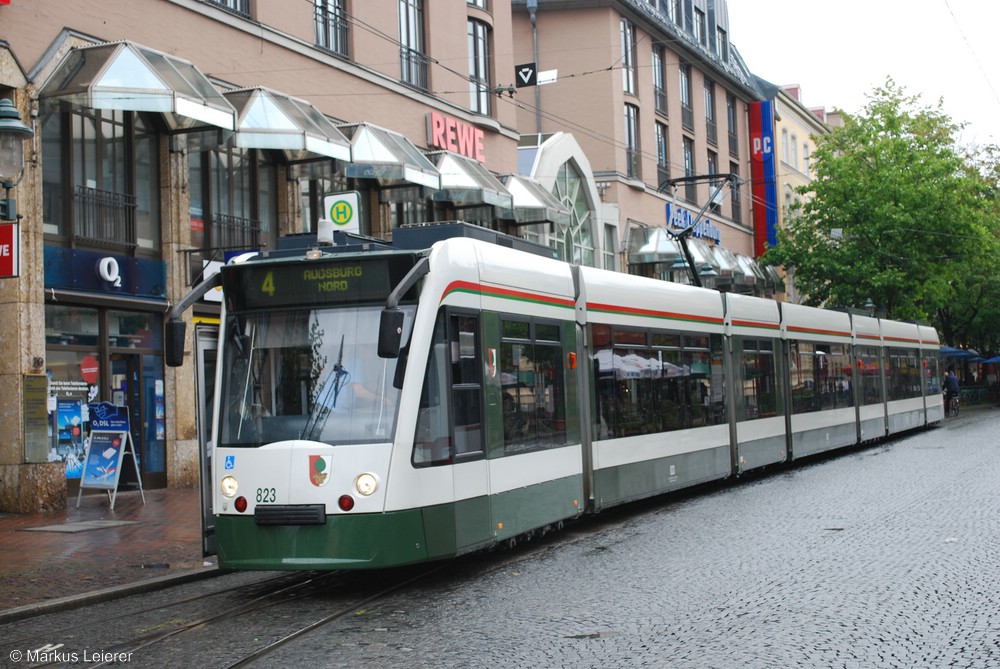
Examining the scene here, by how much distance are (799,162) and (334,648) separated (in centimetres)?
5666

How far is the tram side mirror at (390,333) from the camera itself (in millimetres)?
8625

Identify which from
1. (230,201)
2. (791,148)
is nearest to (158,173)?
Result: (230,201)

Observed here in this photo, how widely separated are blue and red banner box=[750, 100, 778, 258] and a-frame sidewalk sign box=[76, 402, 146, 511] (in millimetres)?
41352

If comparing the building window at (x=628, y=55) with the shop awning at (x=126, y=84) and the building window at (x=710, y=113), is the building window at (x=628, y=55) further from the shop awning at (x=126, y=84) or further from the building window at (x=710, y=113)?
the shop awning at (x=126, y=84)

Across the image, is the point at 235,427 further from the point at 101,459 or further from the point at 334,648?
the point at 101,459

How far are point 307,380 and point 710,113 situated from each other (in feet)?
140

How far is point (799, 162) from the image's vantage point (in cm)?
6103

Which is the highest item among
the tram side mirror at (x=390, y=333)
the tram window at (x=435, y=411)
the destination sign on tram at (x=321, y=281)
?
the destination sign on tram at (x=321, y=281)

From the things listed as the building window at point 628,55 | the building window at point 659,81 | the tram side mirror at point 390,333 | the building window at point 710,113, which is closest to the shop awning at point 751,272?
the building window at point 710,113

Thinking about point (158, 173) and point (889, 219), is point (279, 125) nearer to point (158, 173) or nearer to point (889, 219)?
point (158, 173)

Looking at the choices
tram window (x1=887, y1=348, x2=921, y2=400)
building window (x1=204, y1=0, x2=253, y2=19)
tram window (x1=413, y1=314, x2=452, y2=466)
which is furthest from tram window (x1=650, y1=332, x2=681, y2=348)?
tram window (x1=887, y1=348, x2=921, y2=400)

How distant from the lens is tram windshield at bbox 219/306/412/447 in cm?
958

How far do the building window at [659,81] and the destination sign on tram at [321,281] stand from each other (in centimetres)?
3551

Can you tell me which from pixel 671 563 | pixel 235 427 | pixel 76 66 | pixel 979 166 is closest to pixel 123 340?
pixel 76 66
